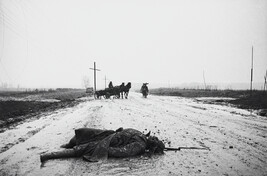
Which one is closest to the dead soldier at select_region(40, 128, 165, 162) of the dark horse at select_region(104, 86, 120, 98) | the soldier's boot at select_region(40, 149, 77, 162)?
the soldier's boot at select_region(40, 149, 77, 162)

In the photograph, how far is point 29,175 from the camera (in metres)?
3.69

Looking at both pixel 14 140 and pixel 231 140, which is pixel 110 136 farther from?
pixel 231 140

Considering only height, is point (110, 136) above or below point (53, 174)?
above

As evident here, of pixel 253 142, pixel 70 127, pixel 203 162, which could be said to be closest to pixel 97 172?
pixel 203 162

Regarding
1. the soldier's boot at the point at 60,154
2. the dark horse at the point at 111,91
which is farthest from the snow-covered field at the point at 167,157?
the dark horse at the point at 111,91

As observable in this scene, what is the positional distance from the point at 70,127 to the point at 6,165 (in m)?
3.67

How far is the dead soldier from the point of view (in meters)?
4.48

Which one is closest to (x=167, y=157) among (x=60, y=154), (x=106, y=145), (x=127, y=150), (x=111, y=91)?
(x=127, y=150)

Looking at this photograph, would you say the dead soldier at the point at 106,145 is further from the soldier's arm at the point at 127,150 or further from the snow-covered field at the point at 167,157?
the snow-covered field at the point at 167,157

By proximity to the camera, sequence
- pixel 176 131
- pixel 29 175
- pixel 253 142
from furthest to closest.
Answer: pixel 176 131
pixel 253 142
pixel 29 175

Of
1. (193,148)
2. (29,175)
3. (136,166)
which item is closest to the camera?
(29,175)

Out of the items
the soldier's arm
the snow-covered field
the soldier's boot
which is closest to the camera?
the snow-covered field

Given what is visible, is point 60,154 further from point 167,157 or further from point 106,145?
point 167,157

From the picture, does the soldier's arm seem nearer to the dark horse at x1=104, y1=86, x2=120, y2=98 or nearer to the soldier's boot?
the soldier's boot
